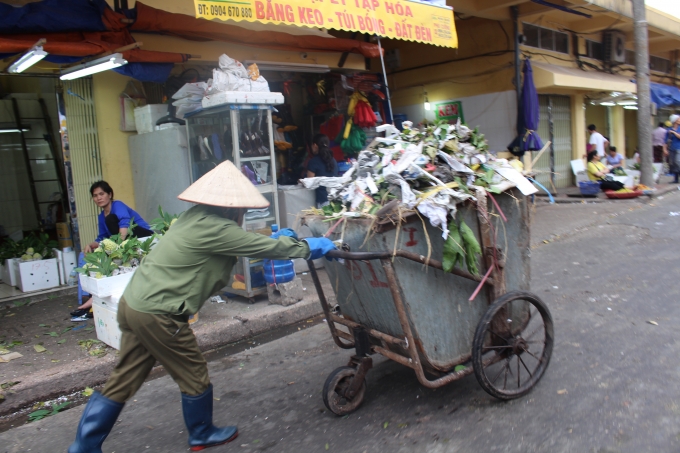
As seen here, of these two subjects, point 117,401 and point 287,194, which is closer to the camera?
point 117,401

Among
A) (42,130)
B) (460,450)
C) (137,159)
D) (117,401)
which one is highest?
(42,130)

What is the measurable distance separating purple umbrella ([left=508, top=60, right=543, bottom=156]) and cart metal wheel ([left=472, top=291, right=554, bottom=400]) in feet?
26.1

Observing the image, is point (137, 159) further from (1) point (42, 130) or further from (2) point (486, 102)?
(2) point (486, 102)

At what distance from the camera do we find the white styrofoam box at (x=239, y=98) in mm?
5410

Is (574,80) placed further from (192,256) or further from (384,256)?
(192,256)

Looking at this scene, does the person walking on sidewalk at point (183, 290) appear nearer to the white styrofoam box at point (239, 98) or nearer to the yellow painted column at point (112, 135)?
the white styrofoam box at point (239, 98)

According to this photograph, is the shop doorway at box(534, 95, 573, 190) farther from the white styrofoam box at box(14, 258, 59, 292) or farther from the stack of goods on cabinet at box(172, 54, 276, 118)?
the white styrofoam box at box(14, 258, 59, 292)

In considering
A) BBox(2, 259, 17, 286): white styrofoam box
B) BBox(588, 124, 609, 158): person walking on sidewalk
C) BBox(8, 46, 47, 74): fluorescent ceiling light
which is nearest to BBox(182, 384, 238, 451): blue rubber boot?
BBox(8, 46, 47, 74): fluorescent ceiling light

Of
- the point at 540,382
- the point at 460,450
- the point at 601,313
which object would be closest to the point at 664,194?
the point at 601,313

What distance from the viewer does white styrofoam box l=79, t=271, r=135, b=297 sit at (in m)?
4.62

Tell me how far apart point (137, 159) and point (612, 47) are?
1374 centimetres

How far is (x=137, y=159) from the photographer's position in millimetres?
6680

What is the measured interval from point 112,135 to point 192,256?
442 cm

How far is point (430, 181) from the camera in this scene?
3236 mm
